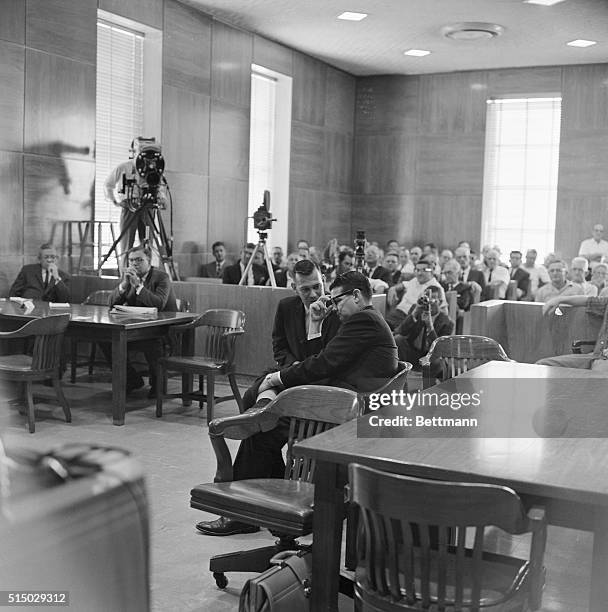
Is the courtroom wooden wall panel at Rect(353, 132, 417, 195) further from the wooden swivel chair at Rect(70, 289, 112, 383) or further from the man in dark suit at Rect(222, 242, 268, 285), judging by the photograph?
the wooden swivel chair at Rect(70, 289, 112, 383)

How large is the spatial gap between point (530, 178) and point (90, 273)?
7425 mm

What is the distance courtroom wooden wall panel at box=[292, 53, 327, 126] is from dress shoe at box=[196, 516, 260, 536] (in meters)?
9.26

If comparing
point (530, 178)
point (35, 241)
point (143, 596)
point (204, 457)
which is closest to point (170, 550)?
point (204, 457)

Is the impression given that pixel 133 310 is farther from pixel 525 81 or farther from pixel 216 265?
pixel 525 81

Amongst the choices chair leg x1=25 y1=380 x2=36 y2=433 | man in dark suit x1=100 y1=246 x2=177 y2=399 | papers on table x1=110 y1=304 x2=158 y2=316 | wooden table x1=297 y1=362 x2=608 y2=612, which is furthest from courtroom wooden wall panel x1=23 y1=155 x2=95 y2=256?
wooden table x1=297 y1=362 x2=608 y2=612

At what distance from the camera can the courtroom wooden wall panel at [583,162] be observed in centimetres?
1256

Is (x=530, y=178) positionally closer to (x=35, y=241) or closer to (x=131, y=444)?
(x=35, y=241)

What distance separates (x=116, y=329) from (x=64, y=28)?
390 cm

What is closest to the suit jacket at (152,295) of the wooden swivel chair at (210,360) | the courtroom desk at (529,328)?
the wooden swivel chair at (210,360)

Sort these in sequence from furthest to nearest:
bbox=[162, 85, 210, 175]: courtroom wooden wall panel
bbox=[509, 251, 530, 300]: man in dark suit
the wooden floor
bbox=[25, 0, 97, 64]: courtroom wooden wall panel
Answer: bbox=[509, 251, 530, 300]: man in dark suit → bbox=[162, 85, 210, 175]: courtroom wooden wall panel → bbox=[25, 0, 97, 64]: courtroom wooden wall panel → the wooden floor

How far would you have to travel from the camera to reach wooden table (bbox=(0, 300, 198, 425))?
17.8ft

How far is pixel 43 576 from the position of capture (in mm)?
423

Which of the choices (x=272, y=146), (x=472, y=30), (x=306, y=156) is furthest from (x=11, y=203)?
(x=472, y=30)

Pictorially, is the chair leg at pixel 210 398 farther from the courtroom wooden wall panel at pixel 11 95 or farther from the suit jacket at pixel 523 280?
the suit jacket at pixel 523 280
